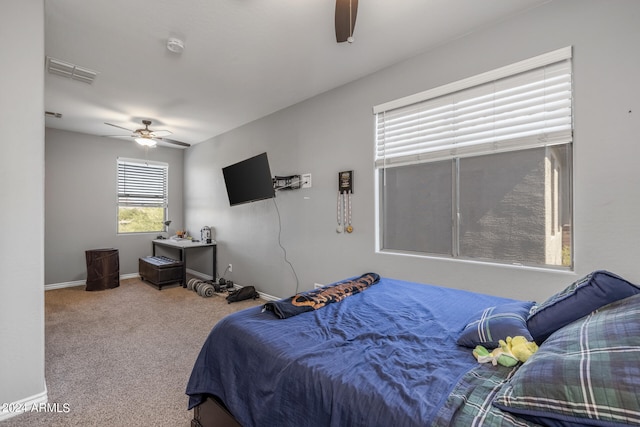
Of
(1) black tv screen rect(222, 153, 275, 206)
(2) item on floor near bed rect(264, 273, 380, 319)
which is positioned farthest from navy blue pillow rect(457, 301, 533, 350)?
(1) black tv screen rect(222, 153, 275, 206)

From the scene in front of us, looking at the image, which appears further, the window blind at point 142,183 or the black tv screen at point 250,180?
the window blind at point 142,183

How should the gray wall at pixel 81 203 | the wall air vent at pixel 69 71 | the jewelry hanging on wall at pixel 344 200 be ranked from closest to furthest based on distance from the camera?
1. the wall air vent at pixel 69 71
2. the jewelry hanging on wall at pixel 344 200
3. the gray wall at pixel 81 203

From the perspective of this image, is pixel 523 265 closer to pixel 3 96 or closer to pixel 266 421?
pixel 266 421

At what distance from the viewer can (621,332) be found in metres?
0.83

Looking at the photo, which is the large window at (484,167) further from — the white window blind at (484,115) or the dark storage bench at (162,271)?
the dark storage bench at (162,271)

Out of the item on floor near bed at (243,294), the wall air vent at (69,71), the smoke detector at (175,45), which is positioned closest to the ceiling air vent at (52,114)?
the wall air vent at (69,71)

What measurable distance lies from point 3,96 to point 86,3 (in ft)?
2.81

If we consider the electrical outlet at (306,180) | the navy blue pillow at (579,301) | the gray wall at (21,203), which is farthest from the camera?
the electrical outlet at (306,180)

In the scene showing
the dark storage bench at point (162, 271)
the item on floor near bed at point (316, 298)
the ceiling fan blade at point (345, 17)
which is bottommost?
the dark storage bench at point (162, 271)

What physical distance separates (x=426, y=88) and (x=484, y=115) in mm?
574

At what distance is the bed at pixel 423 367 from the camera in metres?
0.76

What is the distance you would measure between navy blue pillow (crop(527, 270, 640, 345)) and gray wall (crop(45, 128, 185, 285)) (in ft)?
20.8

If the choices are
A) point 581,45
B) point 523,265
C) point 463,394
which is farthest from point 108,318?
point 581,45

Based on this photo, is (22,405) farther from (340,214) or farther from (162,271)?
(162,271)
